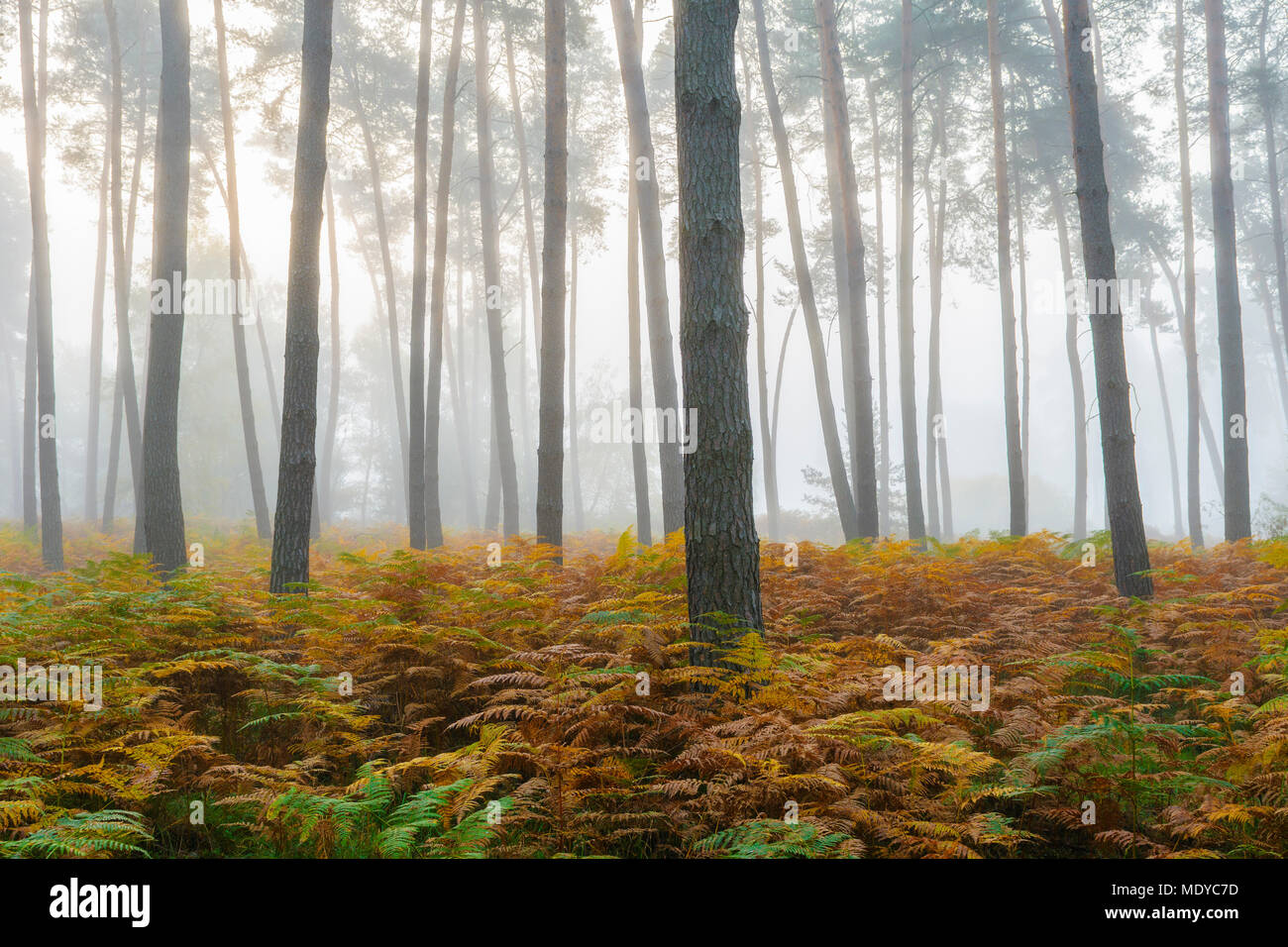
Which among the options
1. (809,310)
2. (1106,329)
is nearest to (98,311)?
(809,310)

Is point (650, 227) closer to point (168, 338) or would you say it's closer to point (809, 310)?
point (809, 310)

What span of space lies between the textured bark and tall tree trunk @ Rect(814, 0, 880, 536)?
991cm

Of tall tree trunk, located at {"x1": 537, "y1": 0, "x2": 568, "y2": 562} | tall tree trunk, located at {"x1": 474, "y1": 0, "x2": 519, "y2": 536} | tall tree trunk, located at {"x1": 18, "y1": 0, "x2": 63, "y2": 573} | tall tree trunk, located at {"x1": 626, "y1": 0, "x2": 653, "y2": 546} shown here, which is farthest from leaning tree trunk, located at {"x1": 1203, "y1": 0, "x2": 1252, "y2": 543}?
tall tree trunk, located at {"x1": 18, "y1": 0, "x2": 63, "y2": 573}

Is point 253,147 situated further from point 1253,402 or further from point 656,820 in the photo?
point 1253,402

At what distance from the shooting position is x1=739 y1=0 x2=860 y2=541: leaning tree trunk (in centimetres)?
1405

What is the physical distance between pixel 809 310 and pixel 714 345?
10.2 meters

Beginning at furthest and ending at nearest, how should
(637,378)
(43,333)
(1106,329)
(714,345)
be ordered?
(637,378), (43,333), (1106,329), (714,345)

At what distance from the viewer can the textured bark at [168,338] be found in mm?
9266

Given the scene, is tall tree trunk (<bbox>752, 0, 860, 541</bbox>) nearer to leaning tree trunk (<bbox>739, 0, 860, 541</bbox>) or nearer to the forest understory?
leaning tree trunk (<bbox>739, 0, 860, 541</bbox>)

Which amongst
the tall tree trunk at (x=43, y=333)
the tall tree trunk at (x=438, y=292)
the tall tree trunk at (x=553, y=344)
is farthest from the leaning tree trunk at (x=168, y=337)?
the tall tree trunk at (x=43, y=333)

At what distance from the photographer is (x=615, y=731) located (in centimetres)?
441

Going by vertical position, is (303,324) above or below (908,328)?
below

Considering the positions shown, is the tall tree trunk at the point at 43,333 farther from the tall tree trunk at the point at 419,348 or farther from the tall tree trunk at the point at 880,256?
the tall tree trunk at the point at 880,256

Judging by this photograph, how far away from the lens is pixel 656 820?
12.2 feet
